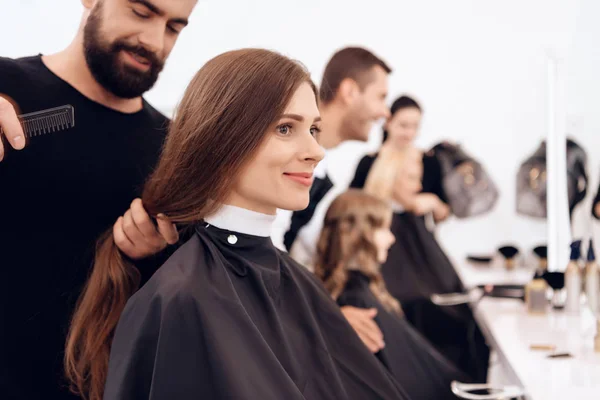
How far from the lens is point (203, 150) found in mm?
Result: 1422

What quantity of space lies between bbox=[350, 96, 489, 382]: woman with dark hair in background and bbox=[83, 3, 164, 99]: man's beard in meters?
1.83

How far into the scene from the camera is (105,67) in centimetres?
161

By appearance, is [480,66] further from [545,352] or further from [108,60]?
[108,60]

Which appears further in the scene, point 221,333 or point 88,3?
point 88,3

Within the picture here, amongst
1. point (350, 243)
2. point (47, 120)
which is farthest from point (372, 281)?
point (47, 120)

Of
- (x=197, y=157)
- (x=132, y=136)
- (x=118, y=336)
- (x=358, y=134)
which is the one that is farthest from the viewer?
(x=358, y=134)

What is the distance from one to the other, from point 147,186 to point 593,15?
2937 mm

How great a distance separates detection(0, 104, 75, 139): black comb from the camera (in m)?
1.52

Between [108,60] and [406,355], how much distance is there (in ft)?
4.52

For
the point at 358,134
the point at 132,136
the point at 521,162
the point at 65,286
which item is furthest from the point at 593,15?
the point at 65,286

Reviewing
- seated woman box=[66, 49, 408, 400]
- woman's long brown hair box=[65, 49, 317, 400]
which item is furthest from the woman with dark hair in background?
woman's long brown hair box=[65, 49, 317, 400]

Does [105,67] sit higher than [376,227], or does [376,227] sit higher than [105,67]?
[105,67]

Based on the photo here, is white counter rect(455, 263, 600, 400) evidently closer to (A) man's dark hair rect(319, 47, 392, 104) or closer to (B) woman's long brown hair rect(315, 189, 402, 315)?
(B) woman's long brown hair rect(315, 189, 402, 315)

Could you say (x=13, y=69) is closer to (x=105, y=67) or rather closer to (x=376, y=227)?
(x=105, y=67)
